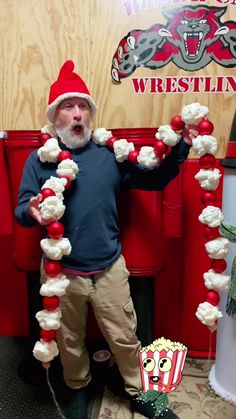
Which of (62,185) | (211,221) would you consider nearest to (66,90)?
(62,185)

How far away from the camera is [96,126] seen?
5.09 ft

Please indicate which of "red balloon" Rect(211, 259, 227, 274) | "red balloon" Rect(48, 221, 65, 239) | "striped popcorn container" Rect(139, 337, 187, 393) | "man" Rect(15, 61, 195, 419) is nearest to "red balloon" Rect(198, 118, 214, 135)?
"man" Rect(15, 61, 195, 419)

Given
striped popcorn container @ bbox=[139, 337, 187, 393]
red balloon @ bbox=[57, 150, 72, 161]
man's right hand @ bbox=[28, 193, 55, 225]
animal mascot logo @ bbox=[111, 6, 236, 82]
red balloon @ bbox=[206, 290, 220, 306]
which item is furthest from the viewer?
animal mascot logo @ bbox=[111, 6, 236, 82]

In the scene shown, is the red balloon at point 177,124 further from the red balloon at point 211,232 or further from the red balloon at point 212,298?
the red balloon at point 212,298

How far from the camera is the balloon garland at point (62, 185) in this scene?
3.44ft

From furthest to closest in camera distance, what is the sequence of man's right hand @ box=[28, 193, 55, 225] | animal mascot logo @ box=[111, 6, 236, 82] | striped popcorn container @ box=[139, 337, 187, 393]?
animal mascot logo @ box=[111, 6, 236, 82]
man's right hand @ box=[28, 193, 55, 225]
striped popcorn container @ box=[139, 337, 187, 393]

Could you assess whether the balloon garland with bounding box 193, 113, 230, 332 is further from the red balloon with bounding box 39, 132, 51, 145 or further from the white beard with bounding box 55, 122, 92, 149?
the red balloon with bounding box 39, 132, 51, 145

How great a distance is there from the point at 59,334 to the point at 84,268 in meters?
0.26

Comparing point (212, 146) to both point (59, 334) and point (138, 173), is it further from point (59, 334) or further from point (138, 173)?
point (59, 334)

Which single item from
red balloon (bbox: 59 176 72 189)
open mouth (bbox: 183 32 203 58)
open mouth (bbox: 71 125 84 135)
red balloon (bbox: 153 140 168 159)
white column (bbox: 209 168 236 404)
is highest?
open mouth (bbox: 183 32 203 58)

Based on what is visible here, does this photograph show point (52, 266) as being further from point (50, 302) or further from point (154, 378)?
point (154, 378)

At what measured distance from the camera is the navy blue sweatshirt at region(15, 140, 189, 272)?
47.2 inches

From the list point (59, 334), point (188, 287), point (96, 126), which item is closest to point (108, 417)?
point (59, 334)

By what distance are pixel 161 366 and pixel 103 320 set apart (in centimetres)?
66
